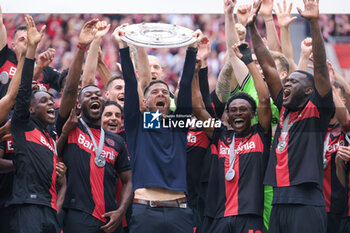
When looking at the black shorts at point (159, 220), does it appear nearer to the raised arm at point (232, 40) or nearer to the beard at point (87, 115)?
the beard at point (87, 115)

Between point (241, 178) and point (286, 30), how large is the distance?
1.90 metres

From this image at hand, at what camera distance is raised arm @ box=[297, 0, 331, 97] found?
493cm

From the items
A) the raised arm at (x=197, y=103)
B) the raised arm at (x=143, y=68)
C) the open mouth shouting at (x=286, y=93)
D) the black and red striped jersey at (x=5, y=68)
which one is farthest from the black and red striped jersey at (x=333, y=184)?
the black and red striped jersey at (x=5, y=68)

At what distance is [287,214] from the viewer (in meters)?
5.03

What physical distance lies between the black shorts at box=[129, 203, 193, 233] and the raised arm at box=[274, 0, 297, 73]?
7.81ft

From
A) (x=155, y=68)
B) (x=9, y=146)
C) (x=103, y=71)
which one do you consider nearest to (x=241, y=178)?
(x=155, y=68)

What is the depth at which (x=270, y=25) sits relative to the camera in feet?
21.7

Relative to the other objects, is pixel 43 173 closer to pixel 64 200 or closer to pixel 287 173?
pixel 64 200

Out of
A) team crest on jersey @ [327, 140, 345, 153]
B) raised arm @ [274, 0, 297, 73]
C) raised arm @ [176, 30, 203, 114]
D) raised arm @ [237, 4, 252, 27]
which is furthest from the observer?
raised arm @ [237, 4, 252, 27]

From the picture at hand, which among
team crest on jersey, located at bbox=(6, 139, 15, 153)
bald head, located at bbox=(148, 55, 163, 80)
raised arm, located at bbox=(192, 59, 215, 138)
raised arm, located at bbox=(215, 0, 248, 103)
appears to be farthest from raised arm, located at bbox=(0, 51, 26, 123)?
raised arm, located at bbox=(215, 0, 248, 103)

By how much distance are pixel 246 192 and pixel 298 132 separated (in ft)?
2.39

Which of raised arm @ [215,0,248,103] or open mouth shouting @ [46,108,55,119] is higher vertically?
raised arm @ [215,0,248,103]

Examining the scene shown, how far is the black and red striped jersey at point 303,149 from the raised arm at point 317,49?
9 cm

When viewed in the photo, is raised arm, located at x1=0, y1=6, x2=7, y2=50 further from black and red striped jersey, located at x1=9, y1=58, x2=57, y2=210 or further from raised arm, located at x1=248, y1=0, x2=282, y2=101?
raised arm, located at x1=248, y1=0, x2=282, y2=101
